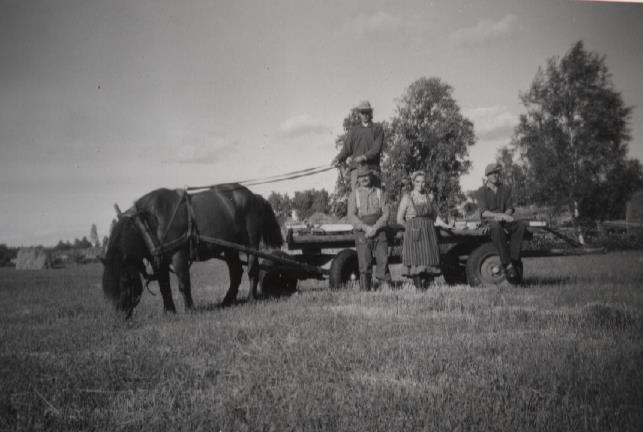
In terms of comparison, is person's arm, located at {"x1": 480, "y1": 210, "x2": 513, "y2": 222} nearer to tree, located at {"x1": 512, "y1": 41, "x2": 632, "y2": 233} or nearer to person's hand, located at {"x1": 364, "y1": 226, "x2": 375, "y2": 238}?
person's hand, located at {"x1": 364, "y1": 226, "x2": 375, "y2": 238}

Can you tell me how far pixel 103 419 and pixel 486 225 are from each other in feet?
20.9

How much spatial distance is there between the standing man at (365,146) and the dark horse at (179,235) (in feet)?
5.18

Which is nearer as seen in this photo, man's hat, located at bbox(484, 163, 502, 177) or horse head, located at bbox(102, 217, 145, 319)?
horse head, located at bbox(102, 217, 145, 319)

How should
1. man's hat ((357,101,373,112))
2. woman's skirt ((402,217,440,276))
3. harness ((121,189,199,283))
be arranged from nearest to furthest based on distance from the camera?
harness ((121,189,199,283)) < woman's skirt ((402,217,440,276)) < man's hat ((357,101,373,112))

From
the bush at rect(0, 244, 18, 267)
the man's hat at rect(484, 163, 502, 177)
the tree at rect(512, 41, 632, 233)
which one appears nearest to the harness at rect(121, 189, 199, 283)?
the man's hat at rect(484, 163, 502, 177)

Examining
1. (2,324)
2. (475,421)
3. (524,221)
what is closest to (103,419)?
(475,421)

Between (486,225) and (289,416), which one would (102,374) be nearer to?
(289,416)

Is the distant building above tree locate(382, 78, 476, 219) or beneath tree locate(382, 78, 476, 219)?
beneath

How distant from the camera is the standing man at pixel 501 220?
6.96m

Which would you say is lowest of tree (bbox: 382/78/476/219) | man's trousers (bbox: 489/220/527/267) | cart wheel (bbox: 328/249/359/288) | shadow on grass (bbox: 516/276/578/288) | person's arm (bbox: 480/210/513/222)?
shadow on grass (bbox: 516/276/578/288)

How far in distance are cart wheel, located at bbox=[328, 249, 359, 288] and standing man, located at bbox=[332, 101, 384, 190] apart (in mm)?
1178

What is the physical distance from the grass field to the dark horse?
479mm

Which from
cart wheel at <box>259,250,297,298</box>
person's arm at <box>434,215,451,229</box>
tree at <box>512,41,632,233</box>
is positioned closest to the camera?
person's arm at <box>434,215,451,229</box>

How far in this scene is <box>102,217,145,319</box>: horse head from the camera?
5219 millimetres
